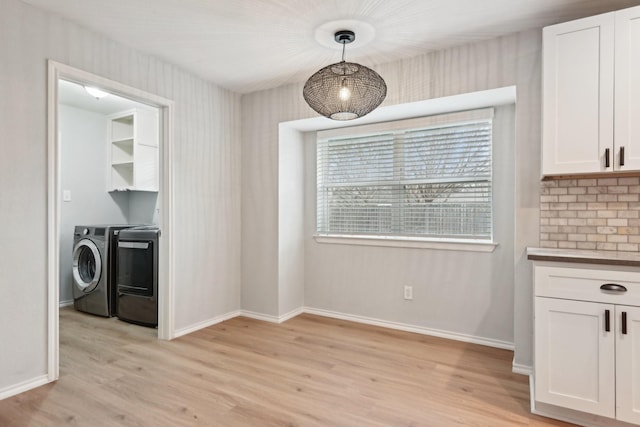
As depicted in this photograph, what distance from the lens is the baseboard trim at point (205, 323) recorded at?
10.7ft

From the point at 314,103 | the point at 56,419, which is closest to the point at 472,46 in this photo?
the point at 314,103

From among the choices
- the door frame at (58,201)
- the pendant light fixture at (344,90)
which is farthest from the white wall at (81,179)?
the pendant light fixture at (344,90)

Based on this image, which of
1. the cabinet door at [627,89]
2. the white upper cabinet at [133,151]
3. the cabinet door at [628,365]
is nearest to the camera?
the cabinet door at [628,365]

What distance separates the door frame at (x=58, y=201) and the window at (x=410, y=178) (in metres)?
1.50

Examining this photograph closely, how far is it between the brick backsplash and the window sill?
2.13 feet

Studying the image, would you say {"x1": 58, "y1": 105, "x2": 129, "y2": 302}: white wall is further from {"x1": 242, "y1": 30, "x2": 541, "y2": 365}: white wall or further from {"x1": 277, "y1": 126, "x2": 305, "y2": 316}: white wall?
{"x1": 277, "y1": 126, "x2": 305, "y2": 316}: white wall

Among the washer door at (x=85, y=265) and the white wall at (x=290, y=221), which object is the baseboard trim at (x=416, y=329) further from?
the washer door at (x=85, y=265)

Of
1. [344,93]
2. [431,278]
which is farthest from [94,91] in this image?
[431,278]

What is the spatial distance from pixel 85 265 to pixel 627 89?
4.83 m

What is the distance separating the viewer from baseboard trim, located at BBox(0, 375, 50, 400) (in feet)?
6.99

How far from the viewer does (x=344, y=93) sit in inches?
89.2

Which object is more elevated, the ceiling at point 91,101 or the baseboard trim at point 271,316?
the ceiling at point 91,101

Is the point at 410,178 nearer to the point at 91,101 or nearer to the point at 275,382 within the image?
Answer: the point at 275,382

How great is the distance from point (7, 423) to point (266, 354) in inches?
59.4
